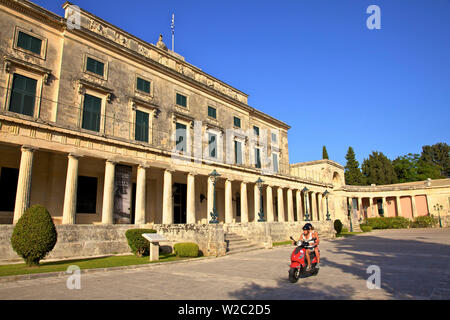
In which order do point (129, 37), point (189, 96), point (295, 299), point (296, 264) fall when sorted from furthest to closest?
point (189, 96)
point (129, 37)
point (296, 264)
point (295, 299)

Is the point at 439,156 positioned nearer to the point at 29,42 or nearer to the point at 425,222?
the point at 425,222

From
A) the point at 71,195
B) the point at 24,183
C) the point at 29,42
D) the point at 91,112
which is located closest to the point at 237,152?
the point at 91,112

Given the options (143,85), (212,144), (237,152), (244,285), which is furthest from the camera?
(237,152)

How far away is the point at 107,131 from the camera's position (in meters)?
20.2

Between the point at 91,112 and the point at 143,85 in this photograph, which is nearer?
the point at 91,112

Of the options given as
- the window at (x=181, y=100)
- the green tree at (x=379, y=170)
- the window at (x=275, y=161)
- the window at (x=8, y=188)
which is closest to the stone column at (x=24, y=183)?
the window at (x=8, y=188)

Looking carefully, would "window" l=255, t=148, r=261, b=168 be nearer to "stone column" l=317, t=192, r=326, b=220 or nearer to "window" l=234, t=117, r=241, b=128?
"window" l=234, t=117, r=241, b=128

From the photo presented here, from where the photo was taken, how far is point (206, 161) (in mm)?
23297

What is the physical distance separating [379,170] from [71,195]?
231 feet

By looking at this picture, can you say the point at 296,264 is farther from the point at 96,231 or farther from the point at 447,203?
the point at 447,203

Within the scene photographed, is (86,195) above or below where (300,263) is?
above

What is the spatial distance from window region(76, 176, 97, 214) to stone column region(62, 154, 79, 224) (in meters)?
3.92

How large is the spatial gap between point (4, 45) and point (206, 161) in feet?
47.7

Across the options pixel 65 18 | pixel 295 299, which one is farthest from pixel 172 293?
pixel 65 18
